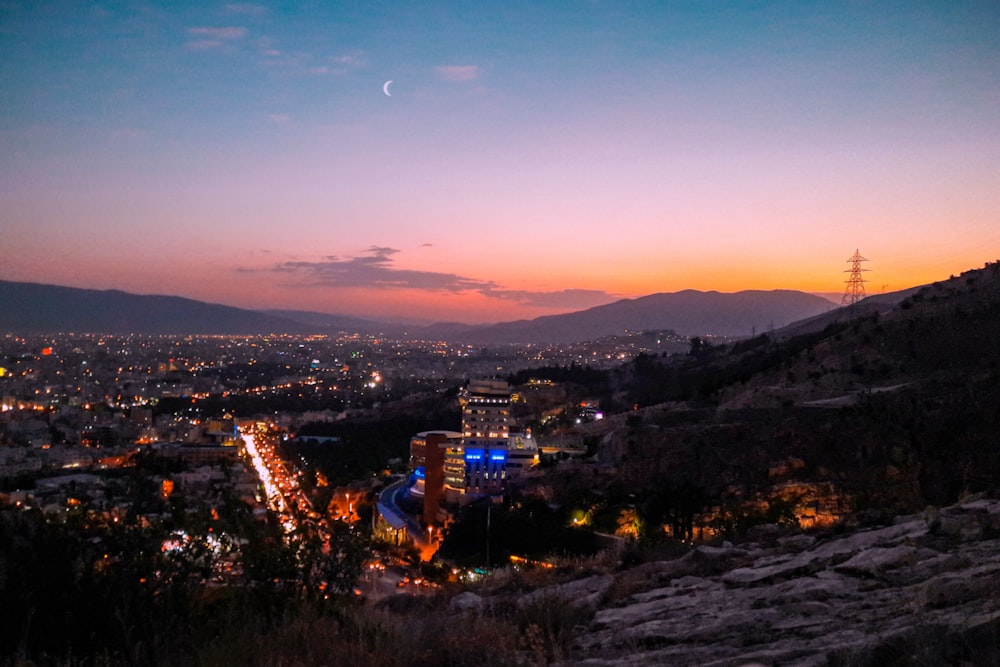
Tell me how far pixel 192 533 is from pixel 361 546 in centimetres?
127

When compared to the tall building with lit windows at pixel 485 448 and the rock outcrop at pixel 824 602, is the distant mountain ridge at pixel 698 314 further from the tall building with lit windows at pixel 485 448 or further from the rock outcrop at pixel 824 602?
the rock outcrop at pixel 824 602

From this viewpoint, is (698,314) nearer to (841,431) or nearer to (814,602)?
(841,431)

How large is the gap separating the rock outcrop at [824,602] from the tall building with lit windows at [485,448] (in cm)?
2005

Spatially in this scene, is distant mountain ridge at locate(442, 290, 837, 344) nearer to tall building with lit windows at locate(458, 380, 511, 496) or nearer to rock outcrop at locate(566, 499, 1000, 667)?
tall building with lit windows at locate(458, 380, 511, 496)

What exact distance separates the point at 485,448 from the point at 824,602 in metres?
24.0

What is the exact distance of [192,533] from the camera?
15.5 feet

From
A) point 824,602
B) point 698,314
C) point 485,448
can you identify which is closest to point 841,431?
point 824,602

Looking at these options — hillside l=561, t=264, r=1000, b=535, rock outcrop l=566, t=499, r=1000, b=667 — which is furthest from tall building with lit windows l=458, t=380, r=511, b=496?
rock outcrop l=566, t=499, r=1000, b=667

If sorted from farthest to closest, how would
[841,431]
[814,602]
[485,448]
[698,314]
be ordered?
[698,314]
[485,448]
[841,431]
[814,602]

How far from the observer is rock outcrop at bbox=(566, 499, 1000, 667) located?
2656mm

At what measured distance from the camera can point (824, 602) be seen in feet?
12.0

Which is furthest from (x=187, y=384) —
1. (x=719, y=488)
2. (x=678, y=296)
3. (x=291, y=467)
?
(x=678, y=296)

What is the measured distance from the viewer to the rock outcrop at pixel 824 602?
105 inches

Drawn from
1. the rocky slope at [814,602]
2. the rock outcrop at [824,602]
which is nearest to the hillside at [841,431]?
the rocky slope at [814,602]
